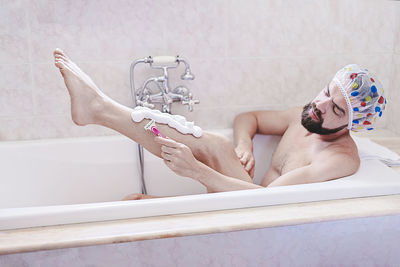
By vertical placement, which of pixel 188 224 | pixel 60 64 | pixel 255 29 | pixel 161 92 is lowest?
pixel 188 224

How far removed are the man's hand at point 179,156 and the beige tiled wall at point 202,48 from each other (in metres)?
0.68

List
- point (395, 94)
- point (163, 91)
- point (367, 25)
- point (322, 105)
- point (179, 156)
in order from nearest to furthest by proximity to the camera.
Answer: point (179, 156) → point (322, 105) → point (163, 91) → point (367, 25) → point (395, 94)

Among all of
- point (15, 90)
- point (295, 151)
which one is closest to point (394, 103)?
point (295, 151)

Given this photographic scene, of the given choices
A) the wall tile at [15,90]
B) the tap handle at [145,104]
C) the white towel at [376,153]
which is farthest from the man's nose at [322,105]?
the wall tile at [15,90]

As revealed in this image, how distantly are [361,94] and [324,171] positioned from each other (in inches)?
12.4

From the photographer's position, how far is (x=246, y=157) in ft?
6.03

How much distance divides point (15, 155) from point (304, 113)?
50.2 inches

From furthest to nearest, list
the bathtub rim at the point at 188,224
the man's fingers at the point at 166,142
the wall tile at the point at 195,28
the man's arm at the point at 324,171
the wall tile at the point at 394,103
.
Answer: the wall tile at the point at 394,103, the wall tile at the point at 195,28, the man's arm at the point at 324,171, the man's fingers at the point at 166,142, the bathtub rim at the point at 188,224

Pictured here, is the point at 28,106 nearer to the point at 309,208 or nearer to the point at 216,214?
the point at 216,214

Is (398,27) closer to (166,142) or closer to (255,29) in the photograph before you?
(255,29)

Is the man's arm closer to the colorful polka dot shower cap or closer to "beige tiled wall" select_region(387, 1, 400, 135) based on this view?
the colorful polka dot shower cap

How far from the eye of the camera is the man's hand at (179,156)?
1428 millimetres

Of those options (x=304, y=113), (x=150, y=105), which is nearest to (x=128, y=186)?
(x=150, y=105)

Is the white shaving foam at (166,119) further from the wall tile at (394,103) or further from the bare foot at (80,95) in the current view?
the wall tile at (394,103)
